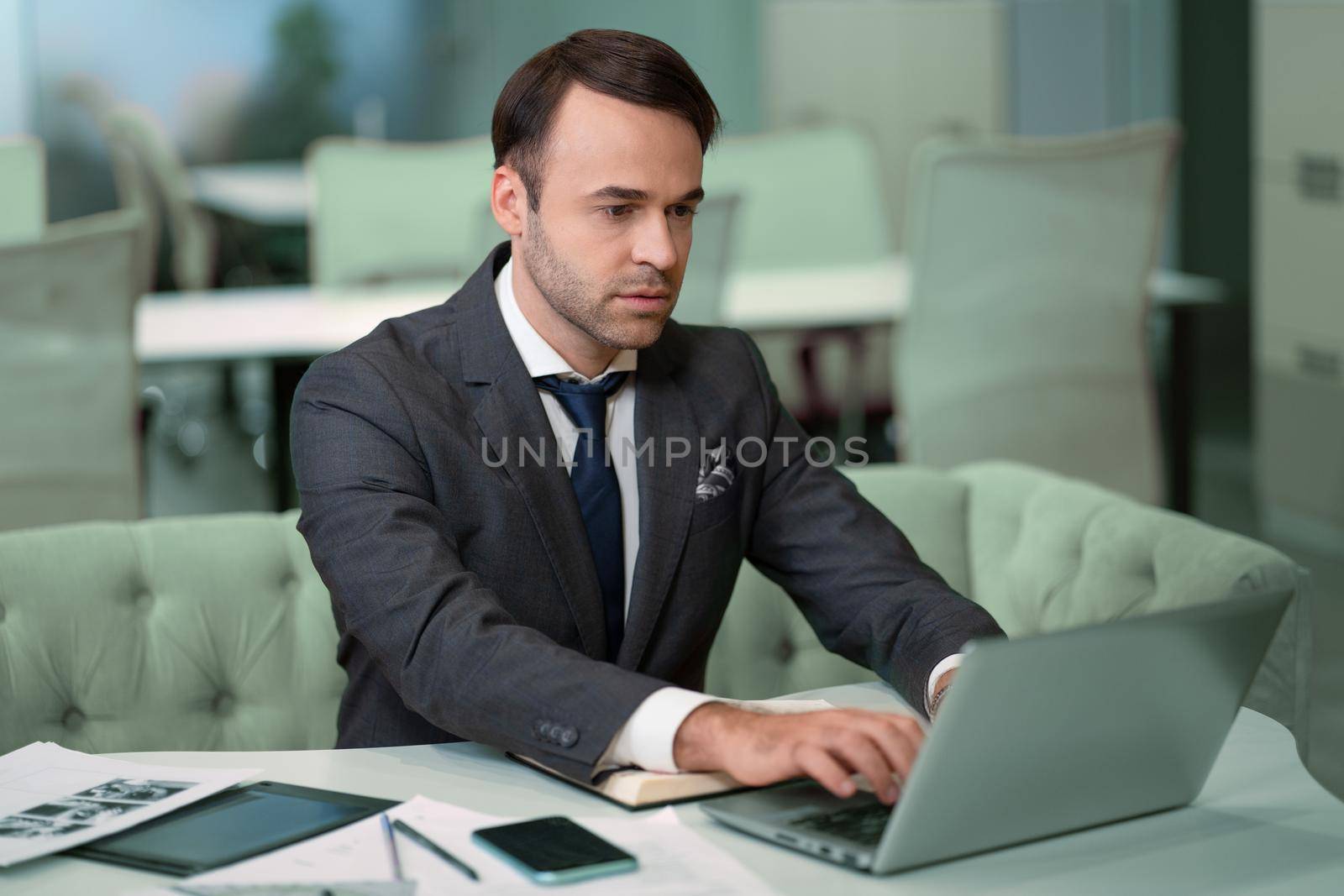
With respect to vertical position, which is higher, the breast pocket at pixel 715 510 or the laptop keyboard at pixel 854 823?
the breast pocket at pixel 715 510

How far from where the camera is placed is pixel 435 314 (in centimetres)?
167

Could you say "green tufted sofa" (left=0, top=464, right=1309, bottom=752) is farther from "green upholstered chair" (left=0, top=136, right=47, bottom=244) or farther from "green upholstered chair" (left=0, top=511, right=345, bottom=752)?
"green upholstered chair" (left=0, top=136, right=47, bottom=244)

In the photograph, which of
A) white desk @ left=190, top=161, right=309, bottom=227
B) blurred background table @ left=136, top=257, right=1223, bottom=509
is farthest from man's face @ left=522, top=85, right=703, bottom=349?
white desk @ left=190, top=161, right=309, bottom=227

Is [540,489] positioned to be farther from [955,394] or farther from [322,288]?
[322,288]

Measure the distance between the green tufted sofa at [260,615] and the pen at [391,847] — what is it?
74cm

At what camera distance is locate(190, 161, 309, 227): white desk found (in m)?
6.39

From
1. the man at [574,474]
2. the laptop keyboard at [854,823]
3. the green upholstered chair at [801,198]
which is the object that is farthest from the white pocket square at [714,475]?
the green upholstered chair at [801,198]

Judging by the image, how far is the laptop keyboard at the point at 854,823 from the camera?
1098mm

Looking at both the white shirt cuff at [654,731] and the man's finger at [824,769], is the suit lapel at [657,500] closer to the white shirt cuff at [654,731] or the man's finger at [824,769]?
the white shirt cuff at [654,731]

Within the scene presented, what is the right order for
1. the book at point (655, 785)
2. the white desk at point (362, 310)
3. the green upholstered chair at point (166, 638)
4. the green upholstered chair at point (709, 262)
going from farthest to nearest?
the white desk at point (362, 310), the green upholstered chair at point (709, 262), the green upholstered chair at point (166, 638), the book at point (655, 785)

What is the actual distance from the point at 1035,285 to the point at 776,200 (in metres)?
1.20

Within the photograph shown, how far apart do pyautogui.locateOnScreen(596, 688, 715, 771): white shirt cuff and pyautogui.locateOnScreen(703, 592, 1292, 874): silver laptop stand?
0.20 ft

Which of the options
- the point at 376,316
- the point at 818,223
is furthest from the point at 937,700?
the point at 818,223

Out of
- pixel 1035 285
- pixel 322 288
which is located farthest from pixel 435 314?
pixel 322 288
